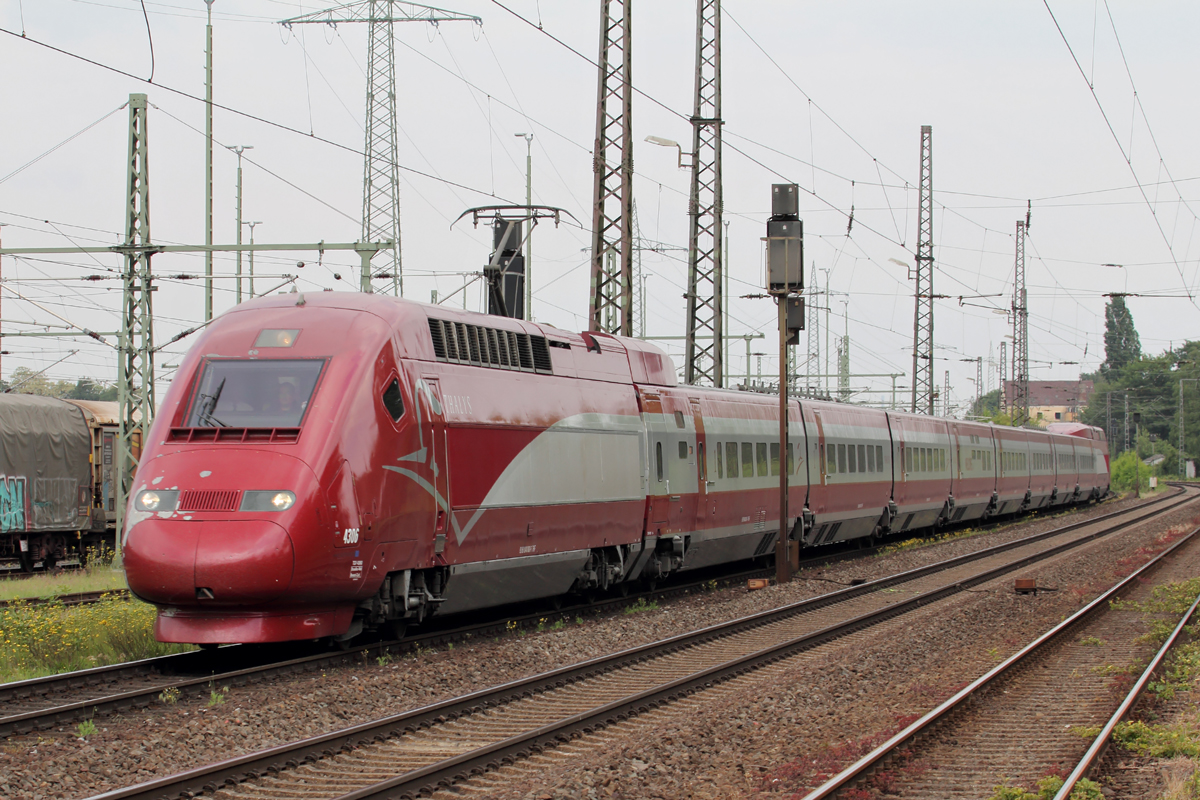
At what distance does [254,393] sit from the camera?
1162 centimetres

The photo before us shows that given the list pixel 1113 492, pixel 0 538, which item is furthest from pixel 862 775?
pixel 1113 492

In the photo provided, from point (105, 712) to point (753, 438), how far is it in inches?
570

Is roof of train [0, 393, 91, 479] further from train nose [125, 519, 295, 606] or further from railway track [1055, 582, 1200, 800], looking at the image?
railway track [1055, 582, 1200, 800]

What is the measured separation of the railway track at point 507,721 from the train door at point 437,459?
2088mm

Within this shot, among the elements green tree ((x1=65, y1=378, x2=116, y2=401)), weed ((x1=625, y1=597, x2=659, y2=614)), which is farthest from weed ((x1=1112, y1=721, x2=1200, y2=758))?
green tree ((x1=65, y1=378, x2=116, y2=401))

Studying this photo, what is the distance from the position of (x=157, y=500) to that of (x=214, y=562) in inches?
37.7

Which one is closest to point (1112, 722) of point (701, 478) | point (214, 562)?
point (214, 562)

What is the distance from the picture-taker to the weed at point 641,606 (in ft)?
55.1

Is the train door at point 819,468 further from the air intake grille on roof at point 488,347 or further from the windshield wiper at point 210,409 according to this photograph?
the windshield wiper at point 210,409

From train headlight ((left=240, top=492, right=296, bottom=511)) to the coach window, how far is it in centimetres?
158

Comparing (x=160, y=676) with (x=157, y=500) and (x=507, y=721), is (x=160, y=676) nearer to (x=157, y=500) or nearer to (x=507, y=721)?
(x=157, y=500)

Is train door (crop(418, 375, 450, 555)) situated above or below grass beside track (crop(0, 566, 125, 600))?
above

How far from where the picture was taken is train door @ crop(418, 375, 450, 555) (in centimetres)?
1255

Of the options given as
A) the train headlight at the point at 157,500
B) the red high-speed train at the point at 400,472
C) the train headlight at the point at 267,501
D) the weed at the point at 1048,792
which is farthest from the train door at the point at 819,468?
the weed at the point at 1048,792
